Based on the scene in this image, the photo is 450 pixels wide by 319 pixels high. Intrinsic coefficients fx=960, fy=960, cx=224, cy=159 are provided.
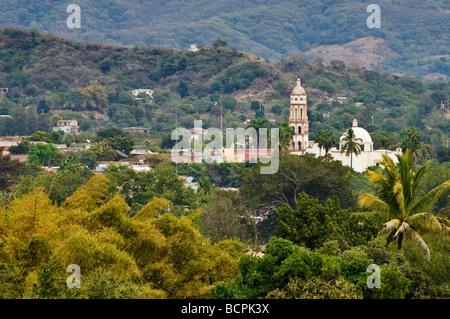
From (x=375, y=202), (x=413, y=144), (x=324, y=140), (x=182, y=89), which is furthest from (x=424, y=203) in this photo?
(x=182, y=89)

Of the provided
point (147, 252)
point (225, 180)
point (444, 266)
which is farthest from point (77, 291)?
point (225, 180)

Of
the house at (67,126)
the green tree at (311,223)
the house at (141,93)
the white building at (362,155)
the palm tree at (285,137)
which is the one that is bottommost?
the house at (67,126)

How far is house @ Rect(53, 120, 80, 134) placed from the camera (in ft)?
475

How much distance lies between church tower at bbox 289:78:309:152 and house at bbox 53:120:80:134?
6216cm

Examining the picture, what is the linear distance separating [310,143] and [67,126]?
67.1 metres

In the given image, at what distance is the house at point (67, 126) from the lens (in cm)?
14488

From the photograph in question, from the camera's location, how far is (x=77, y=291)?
20.2 m

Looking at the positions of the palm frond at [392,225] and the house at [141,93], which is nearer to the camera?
the palm frond at [392,225]

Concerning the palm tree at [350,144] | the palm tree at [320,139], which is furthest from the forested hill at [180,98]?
the palm tree at [350,144]

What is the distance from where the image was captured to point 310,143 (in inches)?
3516

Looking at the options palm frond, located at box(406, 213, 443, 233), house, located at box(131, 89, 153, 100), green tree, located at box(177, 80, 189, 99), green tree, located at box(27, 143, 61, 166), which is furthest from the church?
green tree, located at box(177, 80, 189, 99)

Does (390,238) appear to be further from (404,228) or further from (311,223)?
(311,223)

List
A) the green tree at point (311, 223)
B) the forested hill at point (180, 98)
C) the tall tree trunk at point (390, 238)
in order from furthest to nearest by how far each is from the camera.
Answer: the forested hill at point (180, 98) < the green tree at point (311, 223) < the tall tree trunk at point (390, 238)

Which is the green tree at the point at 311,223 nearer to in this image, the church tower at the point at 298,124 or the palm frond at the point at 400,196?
the palm frond at the point at 400,196
